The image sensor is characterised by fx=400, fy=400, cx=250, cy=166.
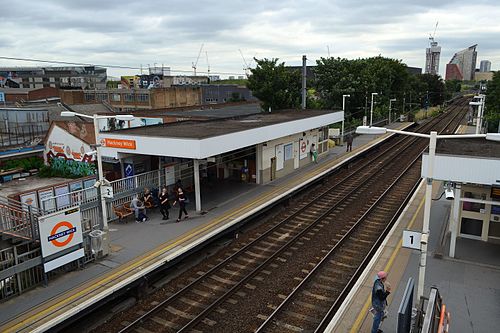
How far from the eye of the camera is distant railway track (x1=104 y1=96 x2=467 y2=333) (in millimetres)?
10016

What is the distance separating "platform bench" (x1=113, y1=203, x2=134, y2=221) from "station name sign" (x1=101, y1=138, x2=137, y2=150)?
2.56m

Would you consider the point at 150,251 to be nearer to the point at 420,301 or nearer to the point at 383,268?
the point at 383,268

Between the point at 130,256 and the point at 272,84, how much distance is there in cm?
2820

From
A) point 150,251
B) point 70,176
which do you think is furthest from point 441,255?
point 70,176

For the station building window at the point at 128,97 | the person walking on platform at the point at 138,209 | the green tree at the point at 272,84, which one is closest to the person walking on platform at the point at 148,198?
the person walking on platform at the point at 138,209

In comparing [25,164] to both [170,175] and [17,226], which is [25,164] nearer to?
[170,175]

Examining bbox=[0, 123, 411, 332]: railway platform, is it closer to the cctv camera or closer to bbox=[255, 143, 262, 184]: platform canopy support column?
bbox=[255, 143, 262, 184]: platform canopy support column

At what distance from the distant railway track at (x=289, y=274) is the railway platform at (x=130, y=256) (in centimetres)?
108

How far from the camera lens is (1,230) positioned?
35.8 feet

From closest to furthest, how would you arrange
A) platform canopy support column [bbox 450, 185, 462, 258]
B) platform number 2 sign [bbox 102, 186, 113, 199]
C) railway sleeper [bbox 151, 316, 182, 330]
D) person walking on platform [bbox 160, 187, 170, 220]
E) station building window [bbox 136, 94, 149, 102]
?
1. railway sleeper [bbox 151, 316, 182, 330]
2. platform canopy support column [bbox 450, 185, 462, 258]
3. platform number 2 sign [bbox 102, 186, 113, 199]
4. person walking on platform [bbox 160, 187, 170, 220]
5. station building window [bbox 136, 94, 149, 102]

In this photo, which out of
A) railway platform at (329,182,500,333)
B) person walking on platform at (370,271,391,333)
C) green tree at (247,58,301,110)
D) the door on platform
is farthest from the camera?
green tree at (247,58,301,110)

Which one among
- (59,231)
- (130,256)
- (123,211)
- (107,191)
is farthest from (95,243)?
(123,211)

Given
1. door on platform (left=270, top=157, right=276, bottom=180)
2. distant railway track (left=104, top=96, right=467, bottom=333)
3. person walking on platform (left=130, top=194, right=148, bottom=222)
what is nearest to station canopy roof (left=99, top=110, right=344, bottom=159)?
door on platform (left=270, top=157, right=276, bottom=180)

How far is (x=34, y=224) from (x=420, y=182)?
19.9m
